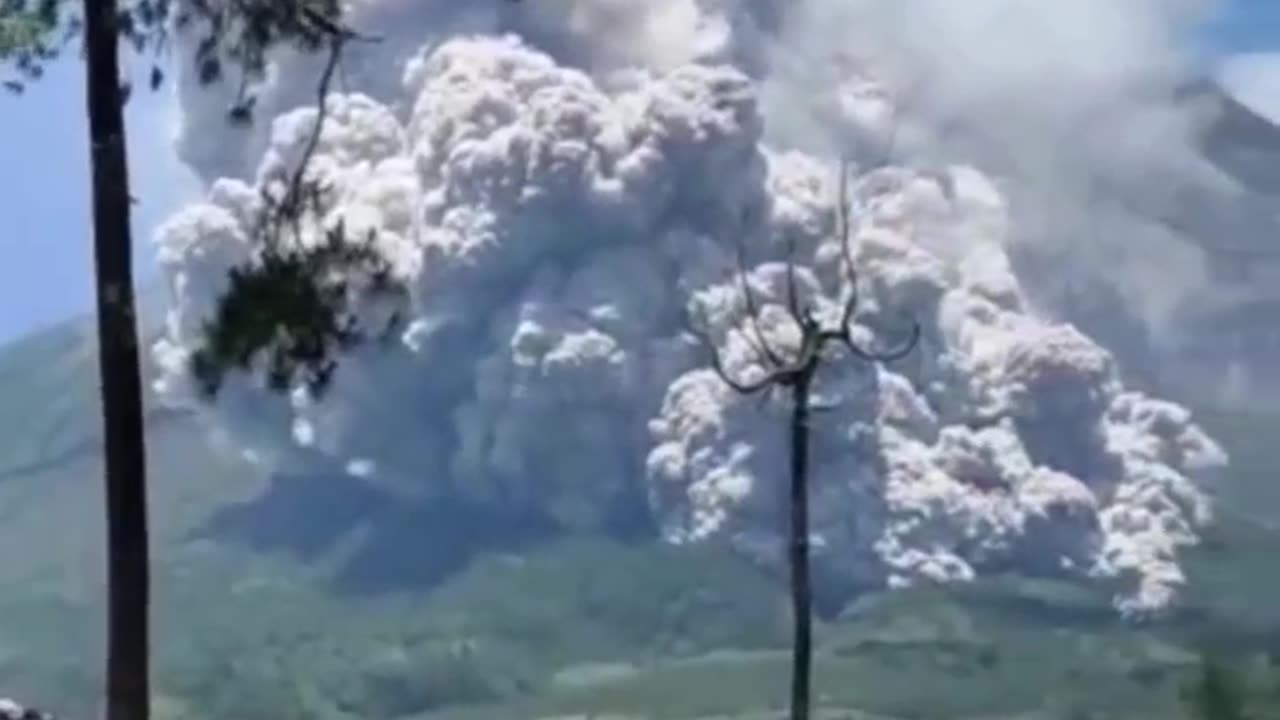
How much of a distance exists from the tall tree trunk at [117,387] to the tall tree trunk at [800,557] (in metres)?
7.97

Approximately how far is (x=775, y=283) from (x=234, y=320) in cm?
14092

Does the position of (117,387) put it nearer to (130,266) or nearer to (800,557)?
(130,266)

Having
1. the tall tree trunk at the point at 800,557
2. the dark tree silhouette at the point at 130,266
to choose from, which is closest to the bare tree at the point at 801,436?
the tall tree trunk at the point at 800,557

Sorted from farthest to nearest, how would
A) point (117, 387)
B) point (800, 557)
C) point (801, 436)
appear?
point (801, 436) < point (800, 557) < point (117, 387)

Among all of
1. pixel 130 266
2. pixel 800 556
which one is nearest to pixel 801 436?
pixel 800 556

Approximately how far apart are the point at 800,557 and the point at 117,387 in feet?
27.9

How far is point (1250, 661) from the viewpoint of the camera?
5119 cm

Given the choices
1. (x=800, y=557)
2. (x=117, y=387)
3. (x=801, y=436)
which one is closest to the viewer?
(x=117, y=387)

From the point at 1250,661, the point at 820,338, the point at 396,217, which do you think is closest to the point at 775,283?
the point at 396,217

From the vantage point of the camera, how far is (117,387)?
1842 cm

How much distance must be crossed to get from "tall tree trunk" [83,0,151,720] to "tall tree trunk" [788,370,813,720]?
7.97 meters

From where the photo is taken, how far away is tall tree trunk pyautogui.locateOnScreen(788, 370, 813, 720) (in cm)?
2512

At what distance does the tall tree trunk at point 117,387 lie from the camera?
719 inches

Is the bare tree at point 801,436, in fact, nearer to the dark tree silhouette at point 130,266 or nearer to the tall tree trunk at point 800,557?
the tall tree trunk at point 800,557
